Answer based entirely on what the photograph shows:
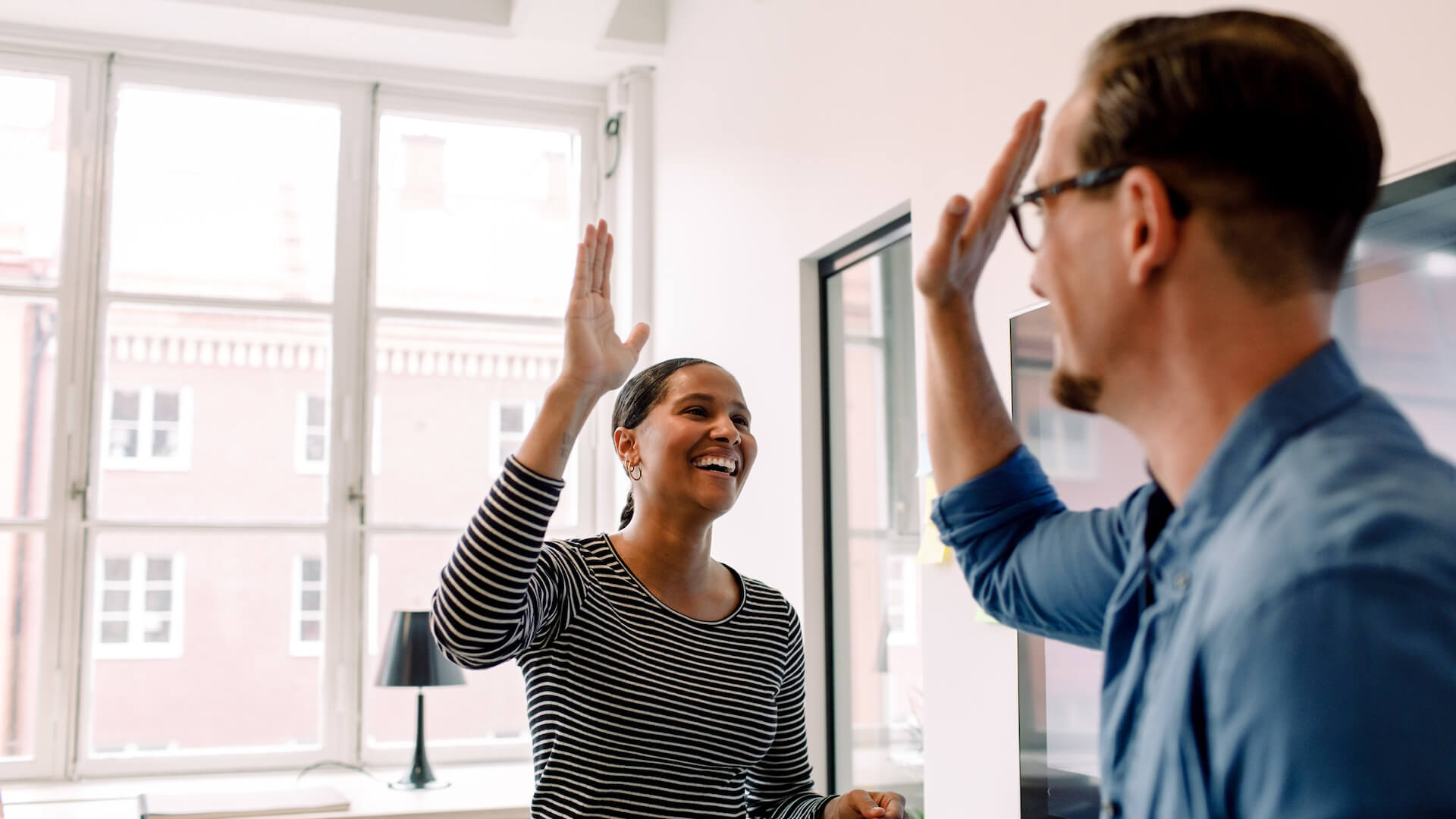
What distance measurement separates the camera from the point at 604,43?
434 cm

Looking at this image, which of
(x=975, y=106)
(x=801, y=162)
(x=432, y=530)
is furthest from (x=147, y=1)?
(x=975, y=106)

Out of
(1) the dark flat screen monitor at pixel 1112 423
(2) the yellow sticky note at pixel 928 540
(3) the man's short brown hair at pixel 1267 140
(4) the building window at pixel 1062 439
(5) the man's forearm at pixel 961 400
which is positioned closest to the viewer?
(3) the man's short brown hair at pixel 1267 140

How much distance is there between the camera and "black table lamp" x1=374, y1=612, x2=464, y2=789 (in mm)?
3680

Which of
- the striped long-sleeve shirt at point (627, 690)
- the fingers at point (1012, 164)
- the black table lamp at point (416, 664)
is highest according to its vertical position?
the fingers at point (1012, 164)

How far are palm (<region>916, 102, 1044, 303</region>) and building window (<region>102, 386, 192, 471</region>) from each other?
3925 millimetres

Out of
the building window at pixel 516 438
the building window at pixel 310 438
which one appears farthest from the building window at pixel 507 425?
the building window at pixel 310 438

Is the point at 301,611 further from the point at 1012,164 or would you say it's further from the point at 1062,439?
the point at 1012,164

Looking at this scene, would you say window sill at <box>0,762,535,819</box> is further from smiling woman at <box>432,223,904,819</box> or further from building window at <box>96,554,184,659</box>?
smiling woman at <box>432,223,904,819</box>

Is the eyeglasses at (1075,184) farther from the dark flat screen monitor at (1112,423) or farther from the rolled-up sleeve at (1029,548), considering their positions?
the dark flat screen monitor at (1112,423)

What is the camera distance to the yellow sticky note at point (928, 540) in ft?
7.57

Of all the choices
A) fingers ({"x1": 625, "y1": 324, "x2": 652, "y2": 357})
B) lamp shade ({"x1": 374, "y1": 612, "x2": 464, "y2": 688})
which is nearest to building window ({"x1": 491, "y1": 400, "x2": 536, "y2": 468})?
→ lamp shade ({"x1": 374, "y1": 612, "x2": 464, "y2": 688})

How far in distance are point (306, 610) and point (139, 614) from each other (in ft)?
1.83

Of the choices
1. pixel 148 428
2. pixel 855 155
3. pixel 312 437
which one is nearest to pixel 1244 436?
pixel 855 155

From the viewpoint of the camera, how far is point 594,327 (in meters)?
1.45
